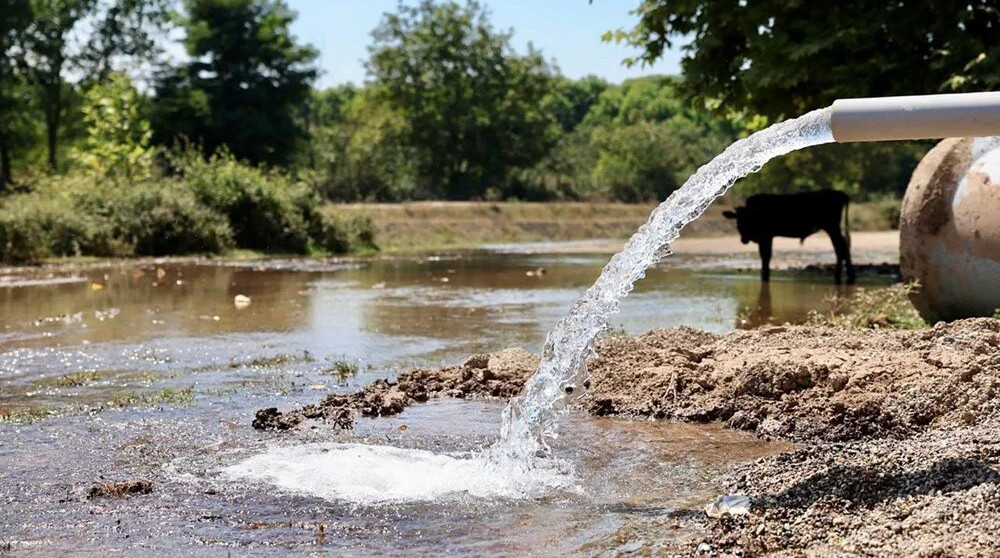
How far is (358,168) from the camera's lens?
5688 cm

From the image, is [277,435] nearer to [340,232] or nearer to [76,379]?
[76,379]

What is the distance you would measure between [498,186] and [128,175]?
24823 mm

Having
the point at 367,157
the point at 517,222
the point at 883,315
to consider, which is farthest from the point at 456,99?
the point at 883,315

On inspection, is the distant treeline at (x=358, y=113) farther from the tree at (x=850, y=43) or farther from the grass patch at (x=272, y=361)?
the grass patch at (x=272, y=361)

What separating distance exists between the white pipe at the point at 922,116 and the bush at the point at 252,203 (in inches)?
1110

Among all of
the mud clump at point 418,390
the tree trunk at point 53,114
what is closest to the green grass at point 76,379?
the mud clump at point 418,390

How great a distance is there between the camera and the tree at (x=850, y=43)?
17984 millimetres

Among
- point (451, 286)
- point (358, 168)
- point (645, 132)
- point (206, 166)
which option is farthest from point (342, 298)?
point (645, 132)

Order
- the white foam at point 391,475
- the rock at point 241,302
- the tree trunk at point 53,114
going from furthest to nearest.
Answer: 1. the tree trunk at point 53,114
2. the rock at point 241,302
3. the white foam at point 391,475

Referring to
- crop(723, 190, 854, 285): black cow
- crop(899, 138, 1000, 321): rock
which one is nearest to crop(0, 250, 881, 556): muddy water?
crop(723, 190, 854, 285): black cow

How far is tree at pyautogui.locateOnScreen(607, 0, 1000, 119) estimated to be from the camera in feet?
59.0

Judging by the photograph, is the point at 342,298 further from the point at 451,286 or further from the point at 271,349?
the point at 271,349

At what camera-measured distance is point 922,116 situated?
5.15 m

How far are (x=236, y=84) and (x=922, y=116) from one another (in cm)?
5276
